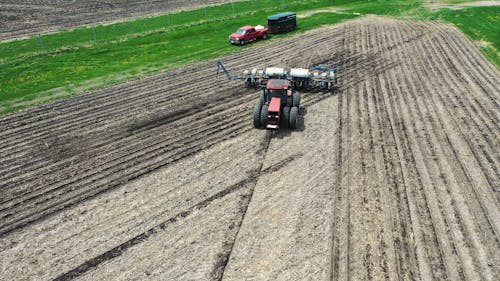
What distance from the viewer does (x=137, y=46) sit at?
34406mm

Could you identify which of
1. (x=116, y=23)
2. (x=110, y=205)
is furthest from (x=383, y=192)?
(x=116, y=23)

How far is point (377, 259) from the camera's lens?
39.1ft

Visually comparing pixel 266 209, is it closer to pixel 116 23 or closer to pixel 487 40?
pixel 487 40

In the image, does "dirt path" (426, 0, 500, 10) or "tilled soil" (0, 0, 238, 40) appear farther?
"dirt path" (426, 0, 500, 10)

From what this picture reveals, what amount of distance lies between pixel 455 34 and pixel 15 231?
4067 centimetres

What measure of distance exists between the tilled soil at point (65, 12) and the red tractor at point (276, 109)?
31177mm

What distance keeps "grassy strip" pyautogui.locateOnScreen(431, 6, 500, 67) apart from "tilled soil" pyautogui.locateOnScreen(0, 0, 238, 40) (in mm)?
33387

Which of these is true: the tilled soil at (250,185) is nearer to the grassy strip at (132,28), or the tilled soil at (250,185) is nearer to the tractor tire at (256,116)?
the tractor tire at (256,116)

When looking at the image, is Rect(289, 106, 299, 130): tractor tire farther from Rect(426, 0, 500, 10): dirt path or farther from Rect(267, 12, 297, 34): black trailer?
Rect(426, 0, 500, 10): dirt path

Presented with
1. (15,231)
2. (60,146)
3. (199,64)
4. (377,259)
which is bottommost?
(377,259)

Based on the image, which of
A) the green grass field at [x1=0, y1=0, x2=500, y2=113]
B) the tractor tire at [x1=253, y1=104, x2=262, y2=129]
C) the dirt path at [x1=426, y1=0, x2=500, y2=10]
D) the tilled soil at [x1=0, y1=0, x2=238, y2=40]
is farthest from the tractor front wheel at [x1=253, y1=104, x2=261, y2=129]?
the dirt path at [x1=426, y1=0, x2=500, y2=10]

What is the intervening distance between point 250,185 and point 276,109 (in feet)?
16.3

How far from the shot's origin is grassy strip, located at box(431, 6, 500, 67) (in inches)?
1278

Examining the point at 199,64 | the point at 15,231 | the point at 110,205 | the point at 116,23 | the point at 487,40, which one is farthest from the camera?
the point at 116,23
